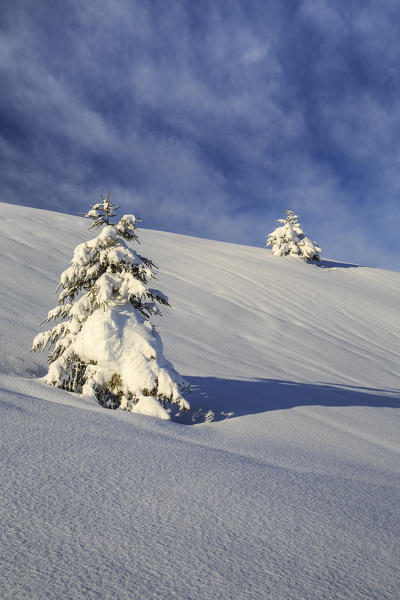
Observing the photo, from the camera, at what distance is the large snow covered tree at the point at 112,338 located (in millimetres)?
4012

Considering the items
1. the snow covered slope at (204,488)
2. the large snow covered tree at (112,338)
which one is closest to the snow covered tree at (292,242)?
the snow covered slope at (204,488)

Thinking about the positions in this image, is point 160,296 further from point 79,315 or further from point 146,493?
point 146,493

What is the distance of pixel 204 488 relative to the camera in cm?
225

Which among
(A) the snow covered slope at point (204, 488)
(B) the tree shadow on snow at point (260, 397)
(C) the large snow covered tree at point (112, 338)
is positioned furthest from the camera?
(B) the tree shadow on snow at point (260, 397)

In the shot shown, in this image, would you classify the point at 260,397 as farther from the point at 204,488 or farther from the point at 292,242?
the point at 292,242

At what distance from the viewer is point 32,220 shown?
16297 millimetres

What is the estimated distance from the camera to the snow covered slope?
1.46 metres

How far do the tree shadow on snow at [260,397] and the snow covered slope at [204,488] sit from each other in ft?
0.11

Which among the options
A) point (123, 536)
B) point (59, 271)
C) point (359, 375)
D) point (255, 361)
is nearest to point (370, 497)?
point (123, 536)

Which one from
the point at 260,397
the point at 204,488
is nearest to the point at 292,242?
the point at 260,397

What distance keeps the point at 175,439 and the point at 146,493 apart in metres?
1.04

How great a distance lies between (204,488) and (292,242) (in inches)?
873

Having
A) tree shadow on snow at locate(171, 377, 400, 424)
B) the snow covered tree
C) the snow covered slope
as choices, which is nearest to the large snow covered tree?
the snow covered slope

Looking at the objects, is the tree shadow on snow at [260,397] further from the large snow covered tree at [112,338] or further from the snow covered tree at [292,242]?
the snow covered tree at [292,242]
